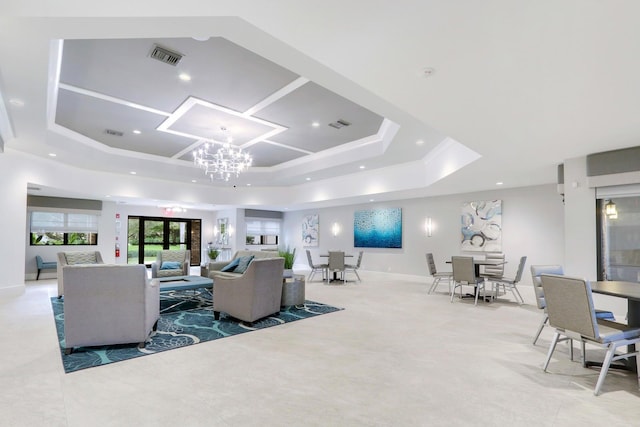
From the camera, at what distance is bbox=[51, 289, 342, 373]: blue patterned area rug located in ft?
11.2

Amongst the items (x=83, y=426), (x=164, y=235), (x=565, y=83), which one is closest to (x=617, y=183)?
(x=565, y=83)

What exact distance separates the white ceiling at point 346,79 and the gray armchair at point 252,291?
269 centimetres

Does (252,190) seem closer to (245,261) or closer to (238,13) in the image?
(245,261)

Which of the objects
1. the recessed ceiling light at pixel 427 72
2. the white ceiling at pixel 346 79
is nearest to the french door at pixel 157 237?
the white ceiling at pixel 346 79

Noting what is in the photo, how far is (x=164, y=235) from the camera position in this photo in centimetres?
1340

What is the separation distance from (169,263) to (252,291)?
4.30 metres

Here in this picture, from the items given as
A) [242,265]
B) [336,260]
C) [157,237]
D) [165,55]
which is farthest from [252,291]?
[157,237]

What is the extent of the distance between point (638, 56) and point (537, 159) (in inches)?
129

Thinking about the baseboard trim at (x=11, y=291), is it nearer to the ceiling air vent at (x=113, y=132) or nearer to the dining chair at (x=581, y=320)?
the ceiling air vent at (x=113, y=132)

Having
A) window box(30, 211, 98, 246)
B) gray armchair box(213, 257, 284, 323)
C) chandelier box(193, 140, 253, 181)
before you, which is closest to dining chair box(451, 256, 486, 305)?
gray armchair box(213, 257, 284, 323)

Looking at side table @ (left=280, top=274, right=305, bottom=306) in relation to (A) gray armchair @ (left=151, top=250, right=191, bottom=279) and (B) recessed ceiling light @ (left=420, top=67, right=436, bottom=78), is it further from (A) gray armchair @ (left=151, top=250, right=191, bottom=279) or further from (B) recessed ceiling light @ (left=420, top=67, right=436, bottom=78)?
A: (B) recessed ceiling light @ (left=420, top=67, right=436, bottom=78)

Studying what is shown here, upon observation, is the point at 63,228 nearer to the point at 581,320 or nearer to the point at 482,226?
the point at 482,226

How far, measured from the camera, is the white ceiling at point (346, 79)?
2119 mm

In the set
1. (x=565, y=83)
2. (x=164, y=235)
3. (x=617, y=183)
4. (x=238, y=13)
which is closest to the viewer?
(x=238, y=13)
